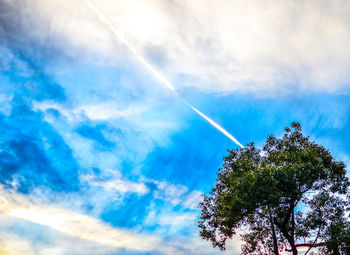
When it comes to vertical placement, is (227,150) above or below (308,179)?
above

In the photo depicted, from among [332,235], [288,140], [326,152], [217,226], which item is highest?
[288,140]

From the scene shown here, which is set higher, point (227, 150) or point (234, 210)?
point (227, 150)

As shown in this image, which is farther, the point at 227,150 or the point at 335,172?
the point at 227,150

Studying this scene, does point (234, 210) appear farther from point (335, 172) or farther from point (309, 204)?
point (335, 172)

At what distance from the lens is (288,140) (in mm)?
34375

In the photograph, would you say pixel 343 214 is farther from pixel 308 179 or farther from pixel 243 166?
pixel 243 166

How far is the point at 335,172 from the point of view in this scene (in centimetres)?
3111

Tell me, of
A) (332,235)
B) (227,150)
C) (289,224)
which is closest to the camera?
(332,235)

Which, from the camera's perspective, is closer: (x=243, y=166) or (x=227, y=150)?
(x=243, y=166)

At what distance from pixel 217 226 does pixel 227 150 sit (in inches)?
435

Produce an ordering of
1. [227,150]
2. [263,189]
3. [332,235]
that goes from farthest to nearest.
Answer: [227,150], [332,235], [263,189]

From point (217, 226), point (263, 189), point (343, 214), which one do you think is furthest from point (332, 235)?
point (217, 226)

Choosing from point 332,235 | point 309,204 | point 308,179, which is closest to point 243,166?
point 308,179

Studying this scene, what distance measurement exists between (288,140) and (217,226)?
15.6m
